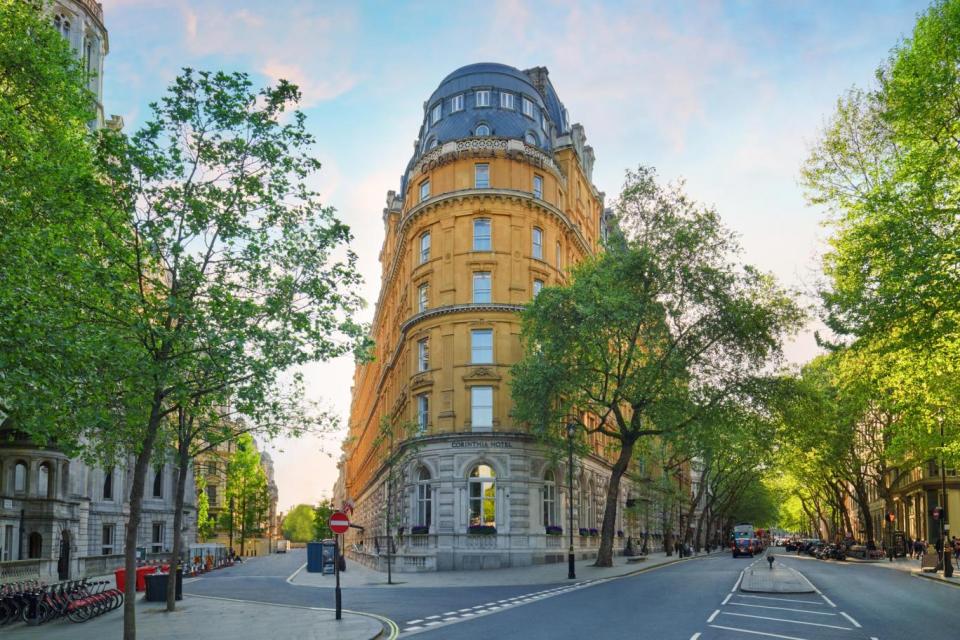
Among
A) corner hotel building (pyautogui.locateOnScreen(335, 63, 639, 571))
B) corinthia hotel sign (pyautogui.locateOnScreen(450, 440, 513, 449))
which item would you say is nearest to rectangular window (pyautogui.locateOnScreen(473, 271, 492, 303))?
corner hotel building (pyautogui.locateOnScreen(335, 63, 639, 571))

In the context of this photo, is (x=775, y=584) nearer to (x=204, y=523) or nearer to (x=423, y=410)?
(x=423, y=410)

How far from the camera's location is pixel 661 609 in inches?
886

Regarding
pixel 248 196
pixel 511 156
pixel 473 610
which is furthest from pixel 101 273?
pixel 511 156

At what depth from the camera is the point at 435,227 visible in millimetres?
53406

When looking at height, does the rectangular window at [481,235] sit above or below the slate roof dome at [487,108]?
below

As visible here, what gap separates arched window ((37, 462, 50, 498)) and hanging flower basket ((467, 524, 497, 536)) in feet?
79.3

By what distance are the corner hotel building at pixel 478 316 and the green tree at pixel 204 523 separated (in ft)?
188

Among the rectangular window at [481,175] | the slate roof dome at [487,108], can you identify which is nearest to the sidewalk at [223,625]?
the rectangular window at [481,175]

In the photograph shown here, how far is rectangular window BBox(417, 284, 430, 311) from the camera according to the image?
5335cm

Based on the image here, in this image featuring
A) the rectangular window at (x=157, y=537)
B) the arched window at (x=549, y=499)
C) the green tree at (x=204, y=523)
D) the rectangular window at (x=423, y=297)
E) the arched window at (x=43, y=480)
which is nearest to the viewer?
the arched window at (x=43, y=480)

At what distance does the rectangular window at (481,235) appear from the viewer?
171 feet

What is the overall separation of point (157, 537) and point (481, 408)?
3802 cm

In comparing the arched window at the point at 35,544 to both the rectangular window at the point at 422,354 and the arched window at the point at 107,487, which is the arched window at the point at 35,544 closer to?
the arched window at the point at 107,487

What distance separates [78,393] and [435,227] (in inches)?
1390
